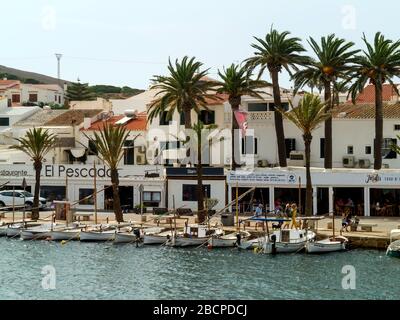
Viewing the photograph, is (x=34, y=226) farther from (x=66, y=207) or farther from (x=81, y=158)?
(x=81, y=158)

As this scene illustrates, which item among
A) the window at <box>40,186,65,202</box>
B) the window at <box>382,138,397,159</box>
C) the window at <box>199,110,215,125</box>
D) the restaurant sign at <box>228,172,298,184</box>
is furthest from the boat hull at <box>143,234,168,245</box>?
the window at <box>382,138,397,159</box>

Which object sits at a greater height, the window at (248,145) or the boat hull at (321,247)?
the window at (248,145)

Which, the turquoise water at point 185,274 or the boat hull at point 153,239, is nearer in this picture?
the turquoise water at point 185,274

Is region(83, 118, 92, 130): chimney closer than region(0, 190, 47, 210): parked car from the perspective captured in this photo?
No

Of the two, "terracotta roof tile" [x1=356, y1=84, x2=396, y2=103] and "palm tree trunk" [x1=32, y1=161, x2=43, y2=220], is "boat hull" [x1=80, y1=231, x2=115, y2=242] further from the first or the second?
"terracotta roof tile" [x1=356, y1=84, x2=396, y2=103]

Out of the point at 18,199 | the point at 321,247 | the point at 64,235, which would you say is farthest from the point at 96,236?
the point at 321,247

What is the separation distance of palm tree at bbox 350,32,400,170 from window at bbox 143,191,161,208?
72.1 ft

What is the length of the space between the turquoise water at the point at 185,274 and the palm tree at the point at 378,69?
19562mm

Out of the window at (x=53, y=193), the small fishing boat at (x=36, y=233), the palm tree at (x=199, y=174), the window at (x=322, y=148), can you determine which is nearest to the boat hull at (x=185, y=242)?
the palm tree at (x=199, y=174)

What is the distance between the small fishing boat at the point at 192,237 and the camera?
58.8 meters

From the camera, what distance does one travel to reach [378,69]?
7044 cm

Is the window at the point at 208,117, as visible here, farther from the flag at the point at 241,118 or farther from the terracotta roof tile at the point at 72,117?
the terracotta roof tile at the point at 72,117

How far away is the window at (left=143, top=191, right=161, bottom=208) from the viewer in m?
75.8

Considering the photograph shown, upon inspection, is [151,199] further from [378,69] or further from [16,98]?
[16,98]
